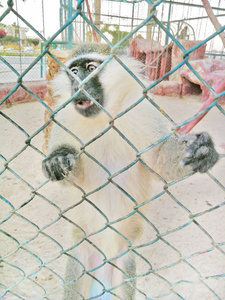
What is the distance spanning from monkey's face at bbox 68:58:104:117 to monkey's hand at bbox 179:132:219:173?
559mm

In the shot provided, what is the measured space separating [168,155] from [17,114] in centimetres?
466

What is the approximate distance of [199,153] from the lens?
0.98m

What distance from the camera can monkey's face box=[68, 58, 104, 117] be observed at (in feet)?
4.44

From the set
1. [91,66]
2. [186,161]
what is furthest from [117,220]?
[91,66]

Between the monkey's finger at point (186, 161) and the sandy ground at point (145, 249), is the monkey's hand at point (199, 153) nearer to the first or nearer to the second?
the monkey's finger at point (186, 161)

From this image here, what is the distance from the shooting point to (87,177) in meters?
1.58

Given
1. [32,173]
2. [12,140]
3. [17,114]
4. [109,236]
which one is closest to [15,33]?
[17,114]

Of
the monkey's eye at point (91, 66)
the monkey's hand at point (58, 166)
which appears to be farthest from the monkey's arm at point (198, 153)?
the monkey's eye at point (91, 66)

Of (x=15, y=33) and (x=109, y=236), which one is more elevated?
(x=15, y=33)

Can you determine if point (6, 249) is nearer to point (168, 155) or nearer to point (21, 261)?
A: point (21, 261)

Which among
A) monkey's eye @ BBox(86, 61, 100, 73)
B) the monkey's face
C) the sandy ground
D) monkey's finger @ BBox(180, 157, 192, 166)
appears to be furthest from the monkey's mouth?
monkey's finger @ BBox(180, 157, 192, 166)

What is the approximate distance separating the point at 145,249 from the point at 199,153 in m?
1.50

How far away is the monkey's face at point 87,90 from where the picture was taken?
135cm

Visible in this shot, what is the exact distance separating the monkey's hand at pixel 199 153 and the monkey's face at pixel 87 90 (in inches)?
22.0
